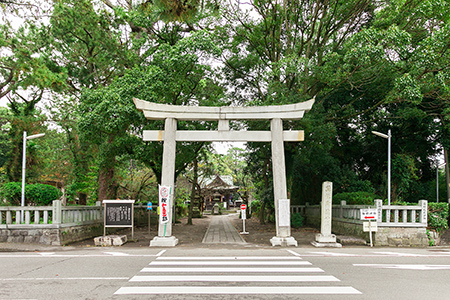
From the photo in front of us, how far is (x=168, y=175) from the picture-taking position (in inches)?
511

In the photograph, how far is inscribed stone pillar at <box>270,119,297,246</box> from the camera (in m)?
12.5

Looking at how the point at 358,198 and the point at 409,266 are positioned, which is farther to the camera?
the point at 358,198

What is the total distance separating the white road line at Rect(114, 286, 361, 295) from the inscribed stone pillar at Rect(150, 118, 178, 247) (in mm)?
6390

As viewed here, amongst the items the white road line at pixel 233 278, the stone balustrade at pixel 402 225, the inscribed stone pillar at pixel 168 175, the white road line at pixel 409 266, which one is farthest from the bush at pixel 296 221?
the white road line at pixel 233 278

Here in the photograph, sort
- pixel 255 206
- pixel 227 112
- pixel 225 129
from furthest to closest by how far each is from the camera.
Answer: pixel 255 206
pixel 225 129
pixel 227 112

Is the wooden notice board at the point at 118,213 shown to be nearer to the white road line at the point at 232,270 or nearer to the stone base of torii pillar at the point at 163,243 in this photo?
the stone base of torii pillar at the point at 163,243

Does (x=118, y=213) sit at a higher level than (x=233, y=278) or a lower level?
higher

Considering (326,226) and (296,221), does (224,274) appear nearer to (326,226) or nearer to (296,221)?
(326,226)

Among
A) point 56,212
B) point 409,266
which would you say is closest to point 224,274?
point 409,266

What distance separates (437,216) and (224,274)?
10564mm

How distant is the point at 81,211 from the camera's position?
14.4m

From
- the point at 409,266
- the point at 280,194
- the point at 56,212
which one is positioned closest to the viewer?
the point at 409,266

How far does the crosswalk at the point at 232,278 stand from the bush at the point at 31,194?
6429 mm

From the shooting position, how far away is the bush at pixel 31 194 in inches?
508
